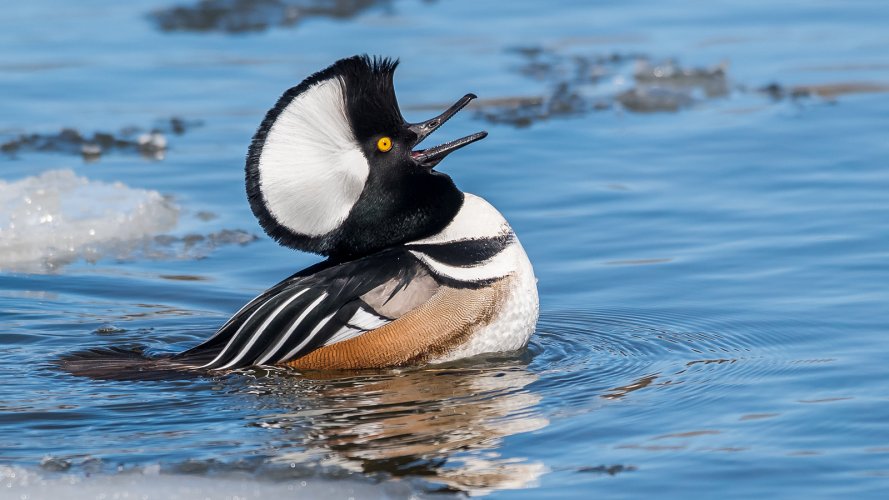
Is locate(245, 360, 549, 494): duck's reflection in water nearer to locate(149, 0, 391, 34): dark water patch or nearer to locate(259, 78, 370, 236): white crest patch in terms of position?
locate(259, 78, 370, 236): white crest patch

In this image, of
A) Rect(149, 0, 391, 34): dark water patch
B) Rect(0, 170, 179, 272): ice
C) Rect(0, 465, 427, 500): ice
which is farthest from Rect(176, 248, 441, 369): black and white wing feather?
Rect(149, 0, 391, 34): dark water patch

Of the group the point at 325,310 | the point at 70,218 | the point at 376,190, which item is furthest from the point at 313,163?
the point at 70,218

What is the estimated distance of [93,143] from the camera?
35.8 ft

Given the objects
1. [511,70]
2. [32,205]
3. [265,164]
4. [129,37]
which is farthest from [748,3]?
[265,164]

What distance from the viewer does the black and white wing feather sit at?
20.8 feet

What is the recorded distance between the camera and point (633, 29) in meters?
13.9

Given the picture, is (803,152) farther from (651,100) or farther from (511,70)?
(511,70)

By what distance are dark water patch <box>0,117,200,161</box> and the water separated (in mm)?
36

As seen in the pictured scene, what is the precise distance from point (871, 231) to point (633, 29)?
5.79 metres

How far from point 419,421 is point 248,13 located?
9878 mm

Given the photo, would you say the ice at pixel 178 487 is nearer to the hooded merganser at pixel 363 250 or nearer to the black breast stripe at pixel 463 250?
the hooded merganser at pixel 363 250

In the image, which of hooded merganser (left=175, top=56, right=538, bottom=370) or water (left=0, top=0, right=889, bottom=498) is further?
hooded merganser (left=175, top=56, right=538, bottom=370)

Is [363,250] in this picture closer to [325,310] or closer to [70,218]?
[325,310]

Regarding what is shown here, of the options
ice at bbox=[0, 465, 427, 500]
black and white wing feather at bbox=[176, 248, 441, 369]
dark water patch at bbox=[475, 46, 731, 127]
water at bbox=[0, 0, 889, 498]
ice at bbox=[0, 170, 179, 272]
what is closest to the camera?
ice at bbox=[0, 465, 427, 500]
